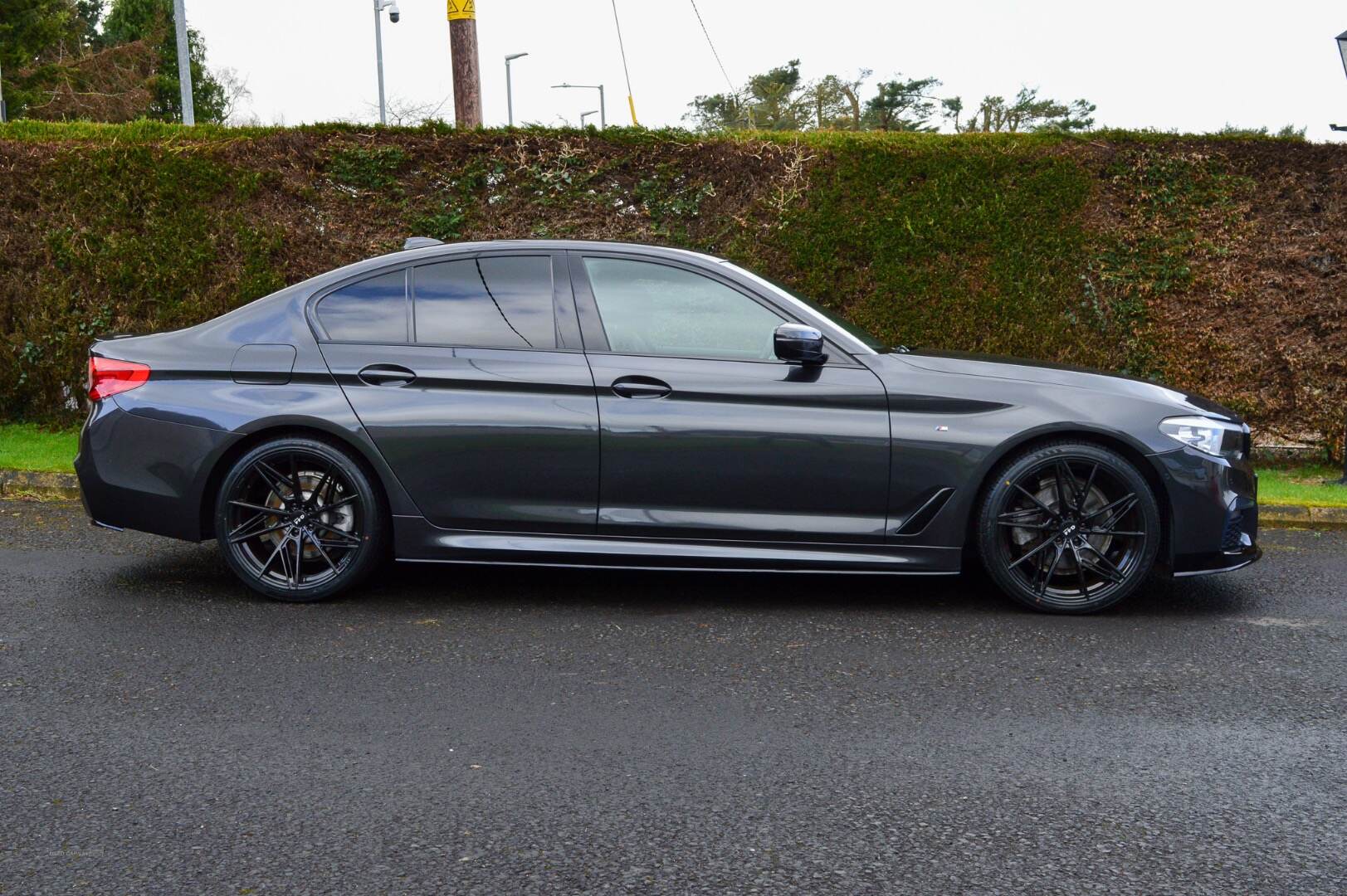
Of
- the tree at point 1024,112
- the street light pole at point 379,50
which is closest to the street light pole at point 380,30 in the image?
the street light pole at point 379,50

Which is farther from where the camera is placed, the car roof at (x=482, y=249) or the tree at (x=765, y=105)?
the tree at (x=765, y=105)

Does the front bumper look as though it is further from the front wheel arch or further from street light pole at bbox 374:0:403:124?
street light pole at bbox 374:0:403:124

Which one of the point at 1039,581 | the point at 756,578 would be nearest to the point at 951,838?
the point at 1039,581

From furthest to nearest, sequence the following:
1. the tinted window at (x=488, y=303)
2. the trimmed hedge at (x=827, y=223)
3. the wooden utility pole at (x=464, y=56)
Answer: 1. the wooden utility pole at (x=464, y=56)
2. the trimmed hedge at (x=827, y=223)
3. the tinted window at (x=488, y=303)

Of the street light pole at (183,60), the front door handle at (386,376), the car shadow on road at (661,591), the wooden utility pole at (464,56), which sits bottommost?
the car shadow on road at (661,591)

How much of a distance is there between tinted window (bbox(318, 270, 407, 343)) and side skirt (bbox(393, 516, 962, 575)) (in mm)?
822

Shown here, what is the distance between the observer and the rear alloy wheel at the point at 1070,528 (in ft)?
17.4

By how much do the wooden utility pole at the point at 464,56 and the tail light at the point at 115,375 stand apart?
690 cm

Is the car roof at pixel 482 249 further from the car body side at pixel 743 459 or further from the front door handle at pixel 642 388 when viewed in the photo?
the front door handle at pixel 642 388

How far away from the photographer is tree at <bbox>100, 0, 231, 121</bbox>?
58594 mm

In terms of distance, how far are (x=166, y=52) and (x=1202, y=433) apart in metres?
63.2

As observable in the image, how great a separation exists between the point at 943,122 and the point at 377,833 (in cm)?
4660

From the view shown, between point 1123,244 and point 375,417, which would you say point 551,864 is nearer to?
point 375,417

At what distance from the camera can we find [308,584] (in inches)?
217
